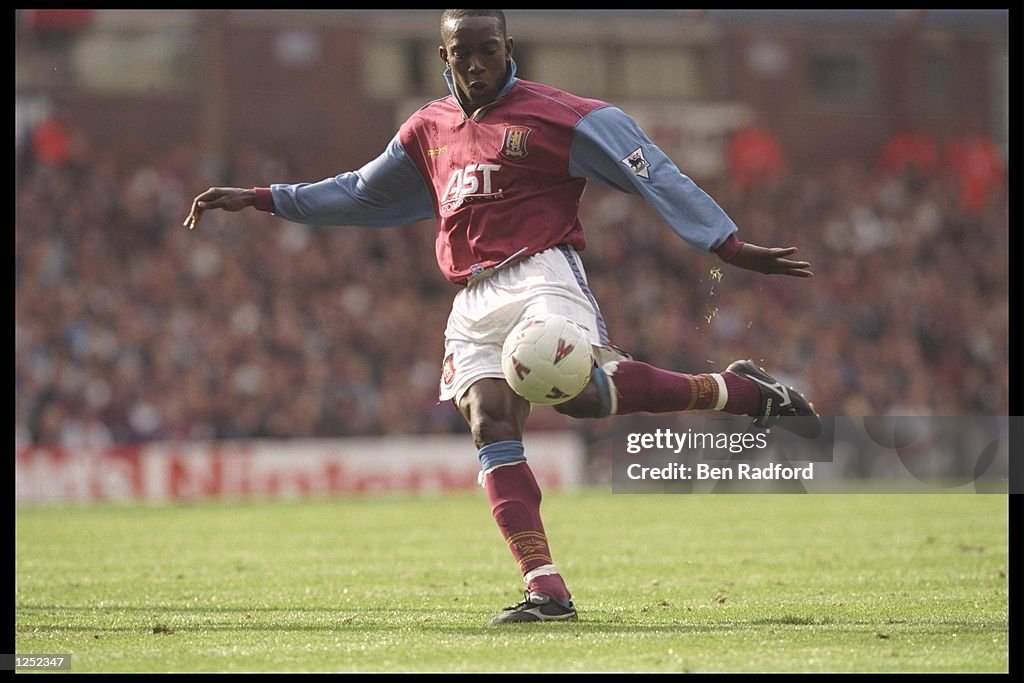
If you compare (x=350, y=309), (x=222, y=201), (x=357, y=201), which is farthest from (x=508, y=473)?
(x=350, y=309)

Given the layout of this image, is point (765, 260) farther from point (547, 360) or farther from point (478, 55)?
point (478, 55)

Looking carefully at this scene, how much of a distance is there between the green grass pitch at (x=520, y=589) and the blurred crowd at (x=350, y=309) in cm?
438

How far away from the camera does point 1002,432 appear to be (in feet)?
57.8

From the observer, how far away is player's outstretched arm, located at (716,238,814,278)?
5.81 m

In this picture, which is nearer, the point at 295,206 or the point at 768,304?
the point at 295,206

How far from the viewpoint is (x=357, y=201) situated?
6883mm

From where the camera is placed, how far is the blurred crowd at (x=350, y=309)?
18156 millimetres

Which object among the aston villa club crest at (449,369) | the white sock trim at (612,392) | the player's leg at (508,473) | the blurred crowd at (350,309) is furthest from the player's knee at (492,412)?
the blurred crowd at (350,309)

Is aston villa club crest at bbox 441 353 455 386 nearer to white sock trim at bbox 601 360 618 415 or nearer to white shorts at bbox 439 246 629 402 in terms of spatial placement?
white shorts at bbox 439 246 629 402

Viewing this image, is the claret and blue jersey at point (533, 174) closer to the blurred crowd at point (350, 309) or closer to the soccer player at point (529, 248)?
the soccer player at point (529, 248)

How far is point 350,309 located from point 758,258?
1455 cm
